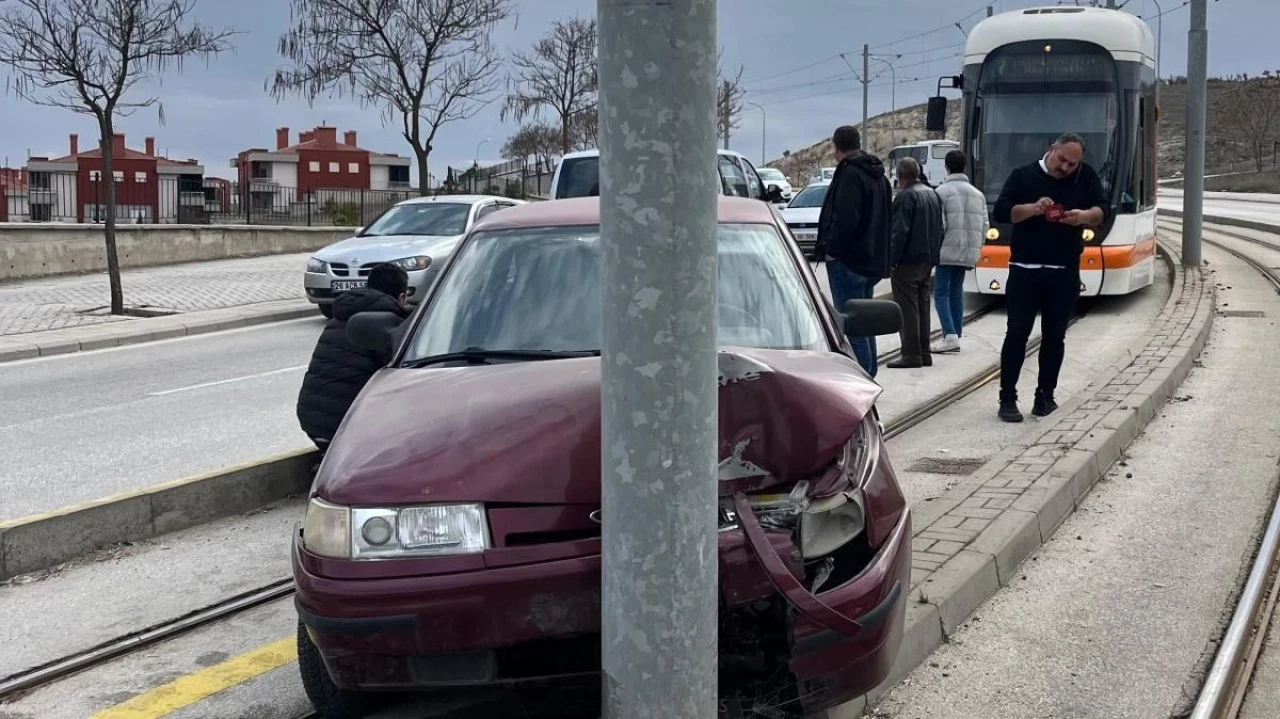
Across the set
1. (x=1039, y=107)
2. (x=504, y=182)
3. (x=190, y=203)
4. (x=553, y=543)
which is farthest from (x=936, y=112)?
(x=504, y=182)

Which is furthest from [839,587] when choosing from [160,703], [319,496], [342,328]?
[342,328]

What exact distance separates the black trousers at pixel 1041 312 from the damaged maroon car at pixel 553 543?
181 inches

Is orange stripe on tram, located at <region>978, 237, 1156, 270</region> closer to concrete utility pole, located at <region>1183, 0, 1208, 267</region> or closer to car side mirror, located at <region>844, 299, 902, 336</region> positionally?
concrete utility pole, located at <region>1183, 0, 1208, 267</region>

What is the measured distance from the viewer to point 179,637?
16.5ft

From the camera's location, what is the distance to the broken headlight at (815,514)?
134 inches

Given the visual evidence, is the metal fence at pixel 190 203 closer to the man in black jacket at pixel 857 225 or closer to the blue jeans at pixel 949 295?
the blue jeans at pixel 949 295

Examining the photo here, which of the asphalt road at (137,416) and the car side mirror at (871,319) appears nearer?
the car side mirror at (871,319)

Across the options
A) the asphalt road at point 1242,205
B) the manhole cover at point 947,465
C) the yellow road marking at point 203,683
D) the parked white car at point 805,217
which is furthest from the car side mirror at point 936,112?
the asphalt road at point 1242,205

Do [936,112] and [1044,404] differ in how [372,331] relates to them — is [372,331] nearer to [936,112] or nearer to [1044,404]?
[1044,404]

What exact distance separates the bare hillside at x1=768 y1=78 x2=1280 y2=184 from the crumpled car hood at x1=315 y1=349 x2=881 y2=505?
67244 mm

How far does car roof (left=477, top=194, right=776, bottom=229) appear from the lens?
5262mm

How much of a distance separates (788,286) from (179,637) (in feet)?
9.20

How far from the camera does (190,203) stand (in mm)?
29938

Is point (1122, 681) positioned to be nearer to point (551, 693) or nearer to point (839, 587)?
point (839, 587)
